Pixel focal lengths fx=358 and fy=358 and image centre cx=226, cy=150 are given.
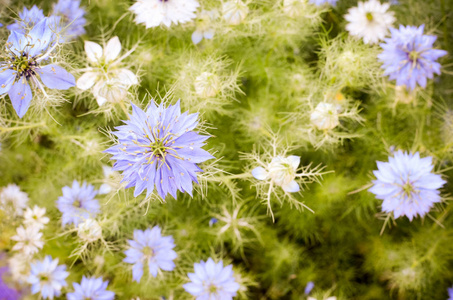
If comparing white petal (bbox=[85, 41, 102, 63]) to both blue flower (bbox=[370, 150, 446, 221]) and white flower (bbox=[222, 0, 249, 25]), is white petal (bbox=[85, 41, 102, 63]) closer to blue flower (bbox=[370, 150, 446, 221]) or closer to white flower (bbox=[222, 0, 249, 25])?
white flower (bbox=[222, 0, 249, 25])

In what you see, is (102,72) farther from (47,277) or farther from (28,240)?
(47,277)

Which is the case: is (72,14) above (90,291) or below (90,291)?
above

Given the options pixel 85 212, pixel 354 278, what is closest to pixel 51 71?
pixel 85 212

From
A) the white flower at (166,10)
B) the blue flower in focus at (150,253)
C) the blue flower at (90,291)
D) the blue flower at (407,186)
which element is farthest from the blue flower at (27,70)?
the blue flower at (407,186)

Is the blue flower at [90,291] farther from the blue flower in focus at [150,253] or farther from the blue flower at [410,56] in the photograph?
the blue flower at [410,56]

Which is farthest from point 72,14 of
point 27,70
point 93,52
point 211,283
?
point 211,283

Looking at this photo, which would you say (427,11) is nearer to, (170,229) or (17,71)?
(170,229)

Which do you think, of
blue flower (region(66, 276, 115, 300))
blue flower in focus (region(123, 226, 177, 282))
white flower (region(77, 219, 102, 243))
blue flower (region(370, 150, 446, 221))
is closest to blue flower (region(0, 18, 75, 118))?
white flower (region(77, 219, 102, 243))
